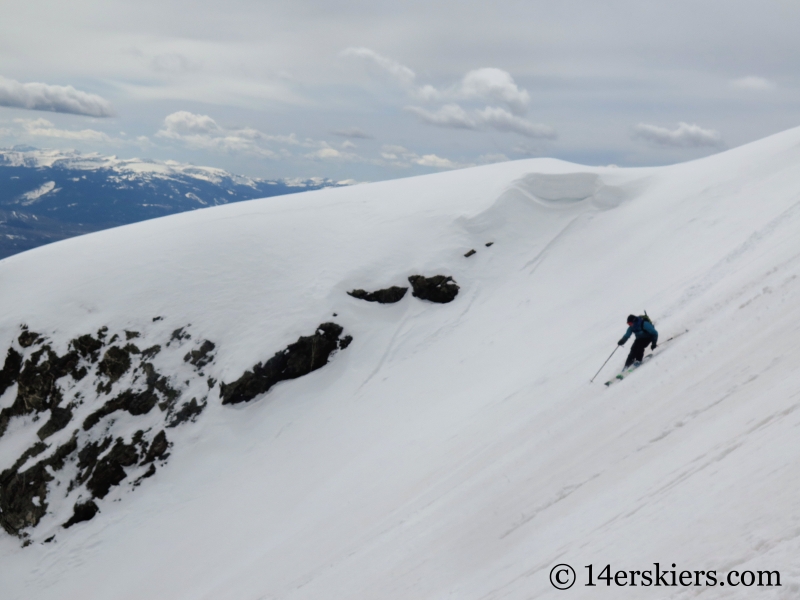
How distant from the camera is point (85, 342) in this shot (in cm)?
2656

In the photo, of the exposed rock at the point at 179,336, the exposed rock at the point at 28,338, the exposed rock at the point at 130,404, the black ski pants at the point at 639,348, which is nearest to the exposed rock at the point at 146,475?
the exposed rock at the point at 130,404

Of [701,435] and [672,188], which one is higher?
[672,188]

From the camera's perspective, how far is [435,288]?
2862 cm

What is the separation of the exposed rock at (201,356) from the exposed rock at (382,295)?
27.3ft

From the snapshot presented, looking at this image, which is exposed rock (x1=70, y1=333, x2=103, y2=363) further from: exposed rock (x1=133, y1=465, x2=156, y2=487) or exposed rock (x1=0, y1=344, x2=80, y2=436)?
exposed rock (x1=133, y1=465, x2=156, y2=487)

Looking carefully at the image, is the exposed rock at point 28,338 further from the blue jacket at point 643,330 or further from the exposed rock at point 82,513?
the blue jacket at point 643,330

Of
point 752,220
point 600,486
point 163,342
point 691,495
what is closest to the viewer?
point 691,495

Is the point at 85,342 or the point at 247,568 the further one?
the point at 85,342

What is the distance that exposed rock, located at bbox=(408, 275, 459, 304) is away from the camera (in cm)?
2844

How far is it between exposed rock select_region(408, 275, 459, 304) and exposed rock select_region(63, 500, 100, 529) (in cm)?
1916

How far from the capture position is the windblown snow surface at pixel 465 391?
8.18 metres

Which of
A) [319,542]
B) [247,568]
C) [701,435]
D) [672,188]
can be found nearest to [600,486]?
[701,435]

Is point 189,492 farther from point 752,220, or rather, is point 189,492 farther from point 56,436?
point 752,220

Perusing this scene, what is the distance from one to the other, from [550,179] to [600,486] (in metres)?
29.9
